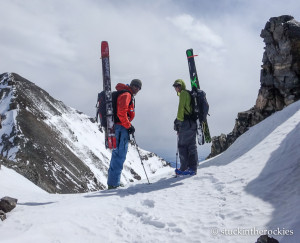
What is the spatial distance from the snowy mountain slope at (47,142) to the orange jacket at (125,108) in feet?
36.7

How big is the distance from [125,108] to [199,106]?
3022 mm

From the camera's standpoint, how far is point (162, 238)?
528cm

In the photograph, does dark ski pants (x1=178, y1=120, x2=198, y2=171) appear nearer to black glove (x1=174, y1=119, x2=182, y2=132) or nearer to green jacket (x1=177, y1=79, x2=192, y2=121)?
black glove (x1=174, y1=119, x2=182, y2=132)

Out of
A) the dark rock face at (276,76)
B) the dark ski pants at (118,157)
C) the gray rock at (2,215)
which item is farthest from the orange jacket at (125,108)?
the dark rock face at (276,76)

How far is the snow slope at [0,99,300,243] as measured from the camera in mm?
5105

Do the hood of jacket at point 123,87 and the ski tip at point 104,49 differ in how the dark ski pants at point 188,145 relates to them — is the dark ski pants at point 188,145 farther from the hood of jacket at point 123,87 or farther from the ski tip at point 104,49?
the ski tip at point 104,49

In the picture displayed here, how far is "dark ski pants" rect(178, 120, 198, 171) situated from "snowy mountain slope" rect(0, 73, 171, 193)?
1204 centimetres

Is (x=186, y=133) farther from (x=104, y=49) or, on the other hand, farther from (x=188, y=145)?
(x=104, y=49)

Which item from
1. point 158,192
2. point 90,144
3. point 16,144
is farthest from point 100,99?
point 90,144

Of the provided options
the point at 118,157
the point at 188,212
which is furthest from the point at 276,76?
the point at 188,212

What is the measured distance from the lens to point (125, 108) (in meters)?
9.34

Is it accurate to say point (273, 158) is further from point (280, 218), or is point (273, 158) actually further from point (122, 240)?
point (122, 240)

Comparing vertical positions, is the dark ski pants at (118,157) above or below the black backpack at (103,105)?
below

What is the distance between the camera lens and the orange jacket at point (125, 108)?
368 inches
